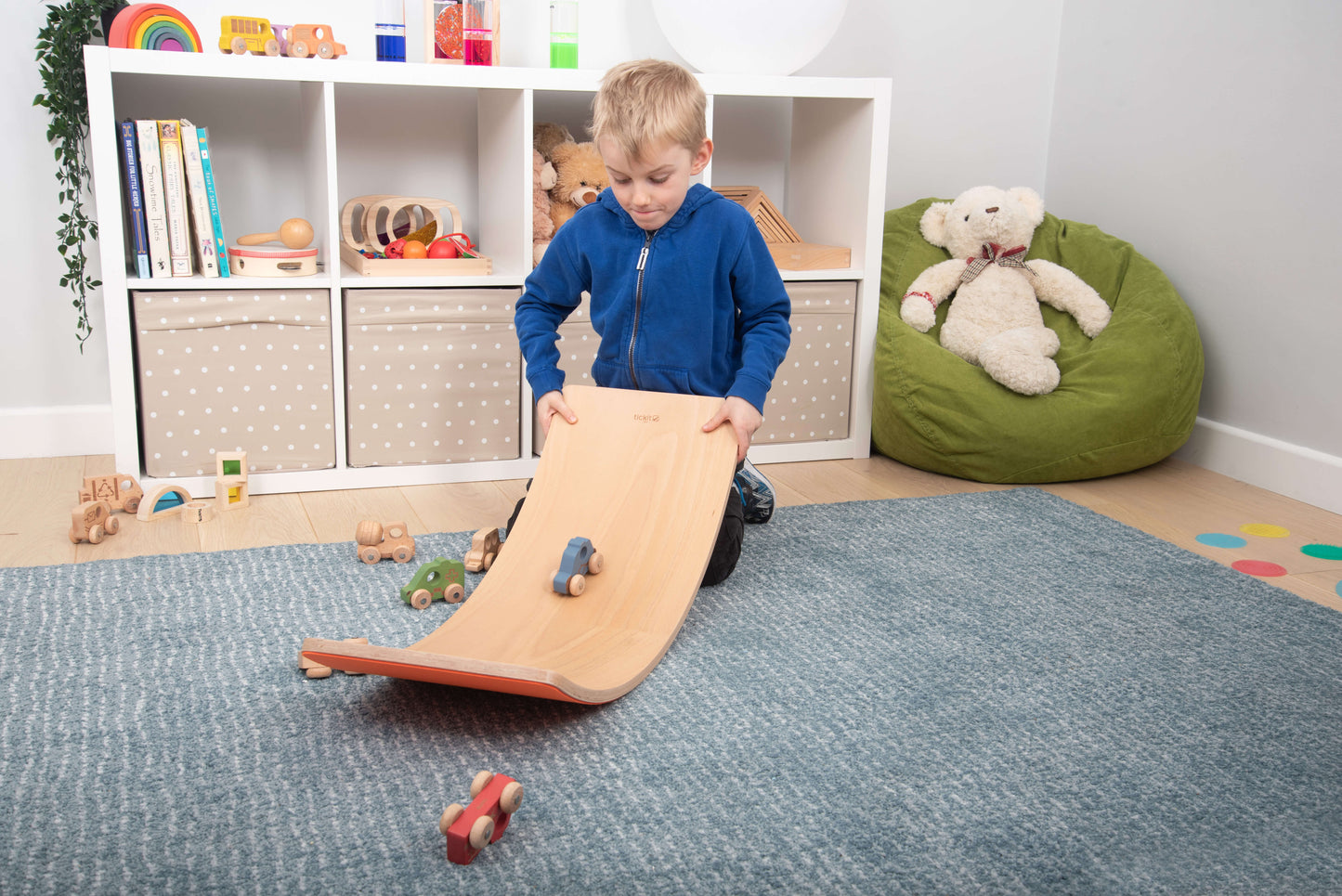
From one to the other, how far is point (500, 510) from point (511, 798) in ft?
2.96

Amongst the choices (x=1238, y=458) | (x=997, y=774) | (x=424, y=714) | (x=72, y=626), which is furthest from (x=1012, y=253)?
(x=72, y=626)

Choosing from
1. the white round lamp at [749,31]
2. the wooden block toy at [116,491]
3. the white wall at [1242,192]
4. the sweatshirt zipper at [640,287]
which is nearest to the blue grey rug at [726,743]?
the wooden block toy at [116,491]

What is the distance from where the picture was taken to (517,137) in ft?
5.71

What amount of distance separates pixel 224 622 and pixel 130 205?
0.77 meters

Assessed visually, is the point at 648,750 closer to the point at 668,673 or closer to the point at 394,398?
the point at 668,673

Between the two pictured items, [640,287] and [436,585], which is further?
[640,287]

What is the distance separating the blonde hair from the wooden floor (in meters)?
0.66

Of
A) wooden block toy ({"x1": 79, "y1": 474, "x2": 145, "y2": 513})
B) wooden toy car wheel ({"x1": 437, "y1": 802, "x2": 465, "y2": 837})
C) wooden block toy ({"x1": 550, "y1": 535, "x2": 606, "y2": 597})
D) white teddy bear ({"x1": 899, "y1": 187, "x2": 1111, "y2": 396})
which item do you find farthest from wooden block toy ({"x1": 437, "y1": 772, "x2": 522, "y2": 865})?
white teddy bear ({"x1": 899, "y1": 187, "x2": 1111, "y2": 396})

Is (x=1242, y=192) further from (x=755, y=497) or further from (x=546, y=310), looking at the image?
(x=546, y=310)

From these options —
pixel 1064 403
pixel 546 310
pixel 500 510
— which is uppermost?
pixel 546 310

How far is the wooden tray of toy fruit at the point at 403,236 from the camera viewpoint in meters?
1.73

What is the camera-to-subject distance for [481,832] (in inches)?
30.5

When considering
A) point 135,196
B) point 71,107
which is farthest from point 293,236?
point 71,107

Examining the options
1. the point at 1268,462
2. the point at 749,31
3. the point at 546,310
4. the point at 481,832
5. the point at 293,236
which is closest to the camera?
the point at 481,832
